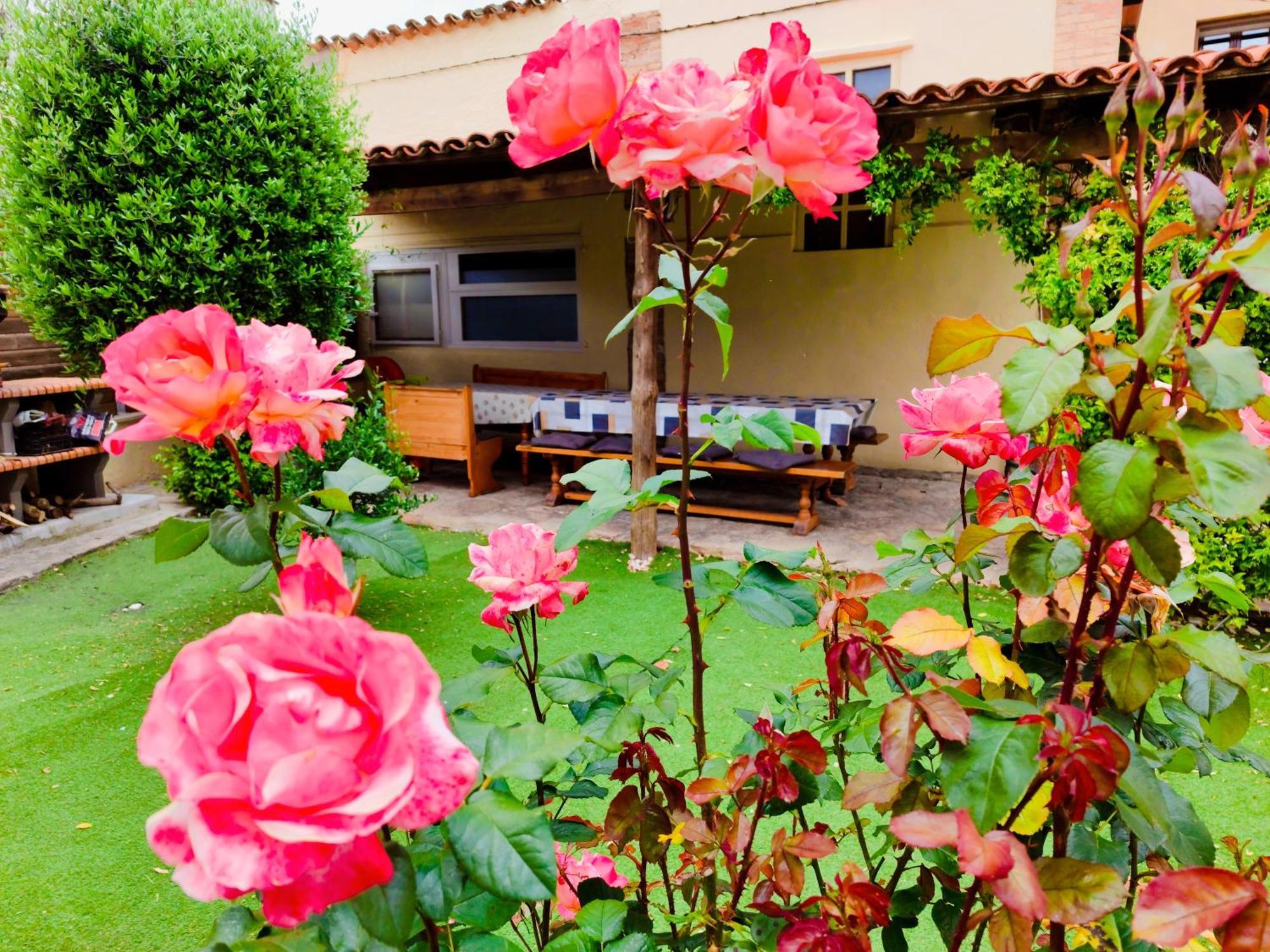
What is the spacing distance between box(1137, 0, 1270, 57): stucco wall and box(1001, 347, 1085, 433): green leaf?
788 cm

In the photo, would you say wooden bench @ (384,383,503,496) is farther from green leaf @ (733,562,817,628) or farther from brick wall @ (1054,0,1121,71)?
green leaf @ (733,562,817,628)

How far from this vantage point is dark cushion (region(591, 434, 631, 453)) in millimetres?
5938

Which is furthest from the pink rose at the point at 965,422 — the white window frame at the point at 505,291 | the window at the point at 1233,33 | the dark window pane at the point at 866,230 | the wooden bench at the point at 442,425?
the window at the point at 1233,33

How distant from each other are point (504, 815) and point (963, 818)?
0.30m

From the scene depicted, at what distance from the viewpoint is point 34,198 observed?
10.6ft

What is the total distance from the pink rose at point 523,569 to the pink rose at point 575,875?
295 millimetres

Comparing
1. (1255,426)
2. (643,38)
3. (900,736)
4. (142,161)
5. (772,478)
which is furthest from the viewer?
(643,38)

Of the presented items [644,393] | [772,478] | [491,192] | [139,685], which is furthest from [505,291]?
[139,685]

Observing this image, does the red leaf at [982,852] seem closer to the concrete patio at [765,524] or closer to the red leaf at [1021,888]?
the red leaf at [1021,888]

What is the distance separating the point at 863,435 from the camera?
5934 millimetres

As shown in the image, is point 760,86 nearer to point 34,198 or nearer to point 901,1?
point 34,198

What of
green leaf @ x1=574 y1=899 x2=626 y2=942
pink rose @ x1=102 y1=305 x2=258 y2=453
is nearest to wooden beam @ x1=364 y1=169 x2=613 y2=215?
pink rose @ x1=102 y1=305 x2=258 y2=453

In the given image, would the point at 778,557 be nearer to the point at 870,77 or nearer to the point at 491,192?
the point at 491,192

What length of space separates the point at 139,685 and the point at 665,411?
148 inches
